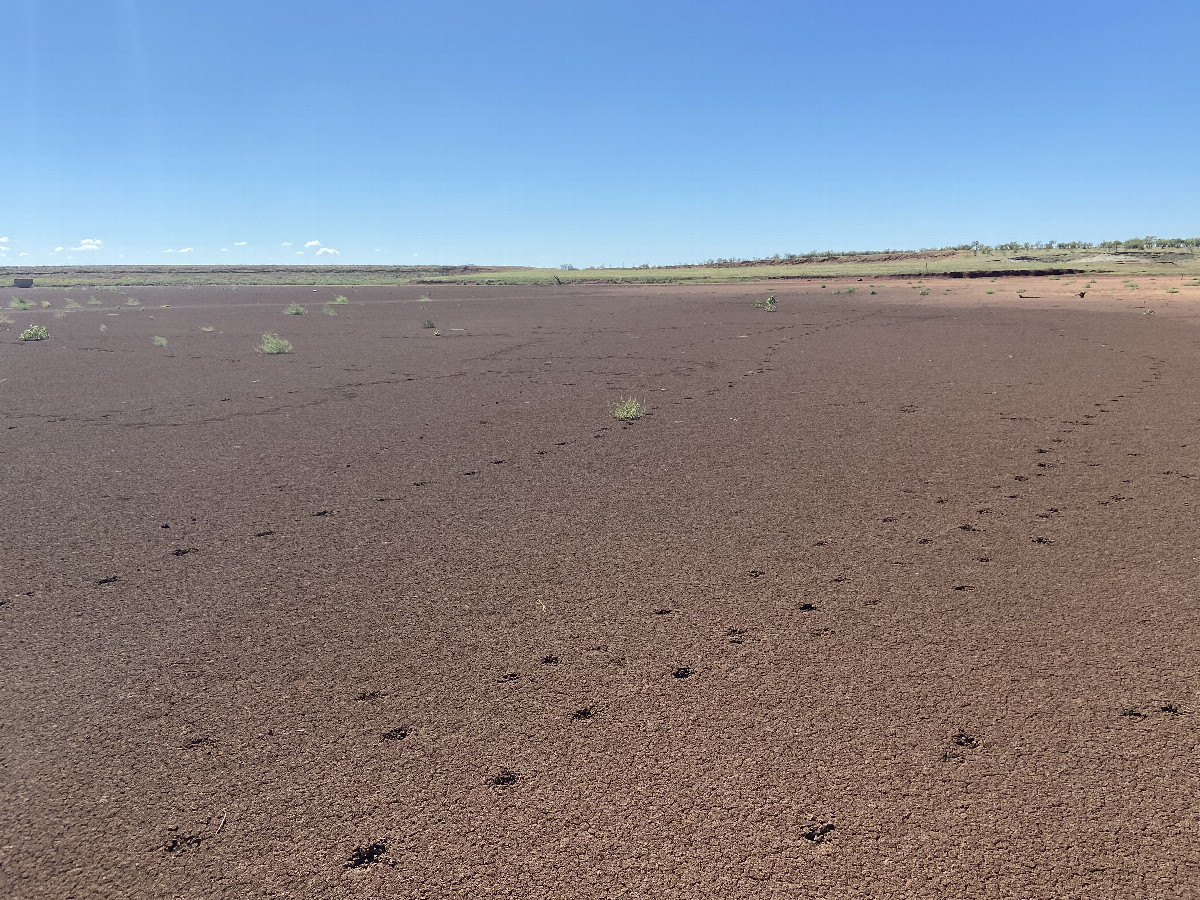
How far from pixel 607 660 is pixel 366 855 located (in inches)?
58.7

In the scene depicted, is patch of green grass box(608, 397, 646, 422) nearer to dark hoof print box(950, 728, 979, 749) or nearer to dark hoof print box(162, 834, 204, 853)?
dark hoof print box(950, 728, 979, 749)

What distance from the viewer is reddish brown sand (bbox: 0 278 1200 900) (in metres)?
2.49

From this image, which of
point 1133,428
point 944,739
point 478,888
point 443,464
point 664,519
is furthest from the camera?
point 1133,428

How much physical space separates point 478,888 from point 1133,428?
868 centimetres

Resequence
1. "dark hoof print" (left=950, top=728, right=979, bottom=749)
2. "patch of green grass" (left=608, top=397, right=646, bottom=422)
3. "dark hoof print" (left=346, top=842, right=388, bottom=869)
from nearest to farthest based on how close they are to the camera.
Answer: "dark hoof print" (left=346, top=842, right=388, bottom=869) < "dark hoof print" (left=950, top=728, right=979, bottom=749) < "patch of green grass" (left=608, top=397, right=646, bottom=422)

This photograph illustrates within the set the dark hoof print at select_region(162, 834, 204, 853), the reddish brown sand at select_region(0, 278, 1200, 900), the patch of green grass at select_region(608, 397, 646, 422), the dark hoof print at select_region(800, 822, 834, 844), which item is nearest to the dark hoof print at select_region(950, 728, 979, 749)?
the reddish brown sand at select_region(0, 278, 1200, 900)

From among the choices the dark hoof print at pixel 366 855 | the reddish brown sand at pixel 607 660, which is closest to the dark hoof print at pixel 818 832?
the reddish brown sand at pixel 607 660

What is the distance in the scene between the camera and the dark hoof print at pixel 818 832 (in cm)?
250

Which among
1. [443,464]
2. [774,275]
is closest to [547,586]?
[443,464]

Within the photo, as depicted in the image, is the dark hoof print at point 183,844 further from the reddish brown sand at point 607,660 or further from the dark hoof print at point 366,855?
the dark hoof print at point 366,855

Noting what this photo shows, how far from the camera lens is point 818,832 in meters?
2.53

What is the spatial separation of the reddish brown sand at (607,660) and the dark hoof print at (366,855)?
3cm

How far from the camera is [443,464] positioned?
749cm

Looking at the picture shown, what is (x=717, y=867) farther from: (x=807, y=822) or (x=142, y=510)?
(x=142, y=510)
